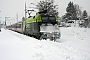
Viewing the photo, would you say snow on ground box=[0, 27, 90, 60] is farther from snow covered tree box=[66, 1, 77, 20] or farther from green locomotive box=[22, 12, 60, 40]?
snow covered tree box=[66, 1, 77, 20]

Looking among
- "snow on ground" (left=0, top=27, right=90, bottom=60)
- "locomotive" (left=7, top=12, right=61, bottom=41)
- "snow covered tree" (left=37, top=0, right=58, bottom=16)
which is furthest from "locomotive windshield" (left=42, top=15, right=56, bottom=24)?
"snow covered tree" (left=37, top=0, right=58, bottom=16)

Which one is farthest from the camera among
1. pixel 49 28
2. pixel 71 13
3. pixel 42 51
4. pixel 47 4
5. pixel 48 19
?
pixel 71 13

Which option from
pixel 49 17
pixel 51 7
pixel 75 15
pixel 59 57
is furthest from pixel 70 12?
pixel 59 57

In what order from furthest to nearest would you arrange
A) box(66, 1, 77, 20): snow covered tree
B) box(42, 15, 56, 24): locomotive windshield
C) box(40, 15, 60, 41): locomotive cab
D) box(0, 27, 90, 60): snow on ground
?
1. box(66, 1, 77, 20): snow covered tree
2. box(42, 15, 56, 24): locomotive windshield
3. box(40, 15, 60, 41): locomotive cab
4. box(0, 27, 90, 60): snow on ground

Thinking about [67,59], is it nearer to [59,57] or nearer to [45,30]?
[59,57]

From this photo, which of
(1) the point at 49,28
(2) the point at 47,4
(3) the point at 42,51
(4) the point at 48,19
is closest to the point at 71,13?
(2) the point at 47,4

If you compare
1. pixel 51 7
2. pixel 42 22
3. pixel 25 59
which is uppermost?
pixel 51 7

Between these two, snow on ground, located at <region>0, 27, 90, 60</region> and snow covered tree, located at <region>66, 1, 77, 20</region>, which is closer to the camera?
snow on ground, located at <region>0, 27, 90, 60</region>

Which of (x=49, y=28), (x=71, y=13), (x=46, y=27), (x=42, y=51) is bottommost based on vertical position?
(x=42, y=51)

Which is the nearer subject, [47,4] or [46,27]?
[46,27]

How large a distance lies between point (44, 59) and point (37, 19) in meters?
12.2

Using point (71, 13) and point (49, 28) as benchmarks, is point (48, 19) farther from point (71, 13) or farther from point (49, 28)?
point (71, 13)

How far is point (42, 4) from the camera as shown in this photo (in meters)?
49.2

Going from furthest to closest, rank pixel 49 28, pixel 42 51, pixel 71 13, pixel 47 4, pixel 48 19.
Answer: pixel 71 13 < pixel 47 4 < pixel 48 19 < pixel 49 28 < pixel 42 51
